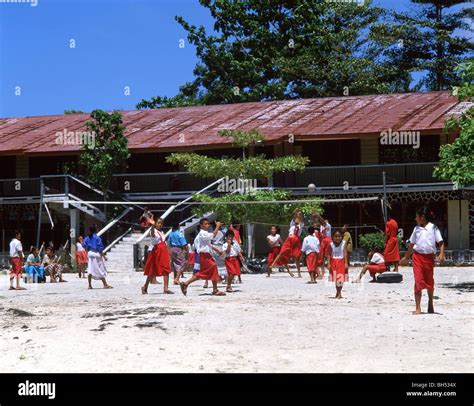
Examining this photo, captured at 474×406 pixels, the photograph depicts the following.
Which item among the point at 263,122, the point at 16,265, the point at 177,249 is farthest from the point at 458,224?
the point at 16,265

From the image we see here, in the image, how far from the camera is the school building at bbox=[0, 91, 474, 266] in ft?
109

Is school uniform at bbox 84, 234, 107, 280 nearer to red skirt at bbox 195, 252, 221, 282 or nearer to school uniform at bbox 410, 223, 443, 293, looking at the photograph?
red skirt at bbox 195, 252, 221, 282

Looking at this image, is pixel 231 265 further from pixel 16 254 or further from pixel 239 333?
pixel 239 333

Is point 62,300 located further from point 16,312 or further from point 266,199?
point 266,199

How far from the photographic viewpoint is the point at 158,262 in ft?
62.1

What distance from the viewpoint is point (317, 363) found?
10516mm

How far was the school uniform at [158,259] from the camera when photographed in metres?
18.9

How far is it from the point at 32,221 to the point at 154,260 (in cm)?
2104

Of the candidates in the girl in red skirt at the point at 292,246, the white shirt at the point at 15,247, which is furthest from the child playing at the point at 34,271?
the girl in red skirt at the point at 292,246

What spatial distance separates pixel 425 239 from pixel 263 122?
73.8ft

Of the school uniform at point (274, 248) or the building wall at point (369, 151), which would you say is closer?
the school uniform at point (274, 248)

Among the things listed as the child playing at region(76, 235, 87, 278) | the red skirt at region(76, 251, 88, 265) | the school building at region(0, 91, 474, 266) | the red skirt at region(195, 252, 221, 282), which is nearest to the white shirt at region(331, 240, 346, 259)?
the red skirt at region(195, 252, 221, 282)

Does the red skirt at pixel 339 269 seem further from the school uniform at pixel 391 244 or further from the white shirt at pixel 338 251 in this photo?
the school uniform at pixel 391 244

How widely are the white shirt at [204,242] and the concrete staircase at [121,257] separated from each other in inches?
517
